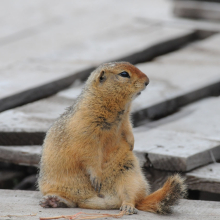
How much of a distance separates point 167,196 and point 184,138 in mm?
1459

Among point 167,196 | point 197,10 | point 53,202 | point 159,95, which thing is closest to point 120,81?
point 167,196

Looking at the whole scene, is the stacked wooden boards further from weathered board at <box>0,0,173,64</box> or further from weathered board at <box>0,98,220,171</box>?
weathered board at <box>0,0,173,64</box>

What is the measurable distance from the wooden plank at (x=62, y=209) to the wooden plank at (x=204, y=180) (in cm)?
23

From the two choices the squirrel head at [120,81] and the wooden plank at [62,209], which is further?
the squirrel head at [120,81]

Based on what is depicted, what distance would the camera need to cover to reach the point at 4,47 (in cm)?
870

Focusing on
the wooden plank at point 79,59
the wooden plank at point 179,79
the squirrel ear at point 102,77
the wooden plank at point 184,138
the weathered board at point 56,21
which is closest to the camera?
the squirrel ear at point 102,77

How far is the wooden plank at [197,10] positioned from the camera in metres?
9.87

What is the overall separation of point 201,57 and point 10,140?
4007mm

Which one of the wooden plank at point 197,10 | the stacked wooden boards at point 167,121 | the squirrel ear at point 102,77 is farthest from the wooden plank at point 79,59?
the squirrel ear at point 102,77

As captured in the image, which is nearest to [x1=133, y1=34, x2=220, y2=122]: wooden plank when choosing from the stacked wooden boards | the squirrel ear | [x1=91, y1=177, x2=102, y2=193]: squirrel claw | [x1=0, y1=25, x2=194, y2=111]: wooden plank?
the stacked wooden boards

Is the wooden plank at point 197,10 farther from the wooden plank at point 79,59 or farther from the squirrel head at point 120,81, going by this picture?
the squirrel head at point 120,81

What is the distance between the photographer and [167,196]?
3.85 meters

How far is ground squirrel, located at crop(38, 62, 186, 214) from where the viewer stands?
3.93m

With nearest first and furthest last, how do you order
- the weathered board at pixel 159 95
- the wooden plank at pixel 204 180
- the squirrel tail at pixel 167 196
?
the squirrel tail at pixel 167 196, the wooden plank at pixel 204 180, the weathered board at pixel 159 95
